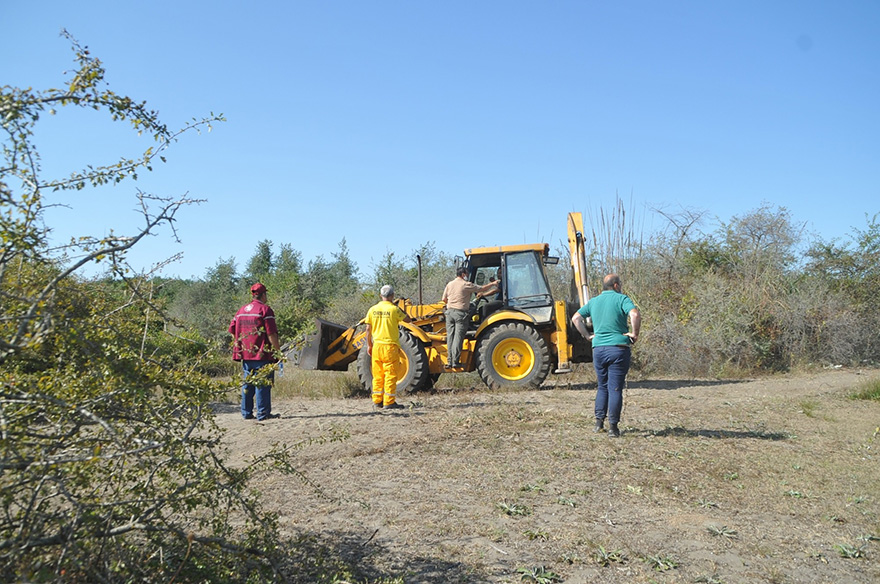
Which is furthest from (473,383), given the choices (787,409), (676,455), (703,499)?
(703,499)

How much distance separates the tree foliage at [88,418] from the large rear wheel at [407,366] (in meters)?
7.47

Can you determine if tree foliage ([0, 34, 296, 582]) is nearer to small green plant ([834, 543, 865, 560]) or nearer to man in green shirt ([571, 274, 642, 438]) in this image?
small green plant ([834, 543, 865, 560])

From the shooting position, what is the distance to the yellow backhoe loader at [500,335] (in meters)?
11.0

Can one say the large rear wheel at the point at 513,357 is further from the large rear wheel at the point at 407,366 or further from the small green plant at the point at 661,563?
the small green plant at the point at 661,563

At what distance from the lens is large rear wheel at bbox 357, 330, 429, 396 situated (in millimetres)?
11023

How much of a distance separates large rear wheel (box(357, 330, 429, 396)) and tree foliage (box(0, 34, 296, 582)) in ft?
24.5

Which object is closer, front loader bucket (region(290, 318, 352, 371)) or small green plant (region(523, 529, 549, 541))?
small green plant (region(523, 529, 549, 541))

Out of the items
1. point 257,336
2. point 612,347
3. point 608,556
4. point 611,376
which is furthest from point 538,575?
point 257,336

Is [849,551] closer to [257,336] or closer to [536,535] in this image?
[536,535]

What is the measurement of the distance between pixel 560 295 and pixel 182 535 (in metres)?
16.2

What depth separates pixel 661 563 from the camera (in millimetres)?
3955

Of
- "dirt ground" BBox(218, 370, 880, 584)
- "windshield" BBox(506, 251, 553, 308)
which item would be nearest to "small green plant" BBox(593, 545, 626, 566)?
"dirt ground" BBox(218, 370, 880, 584)

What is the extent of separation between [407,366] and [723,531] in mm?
7105

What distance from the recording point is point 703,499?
5.19m
